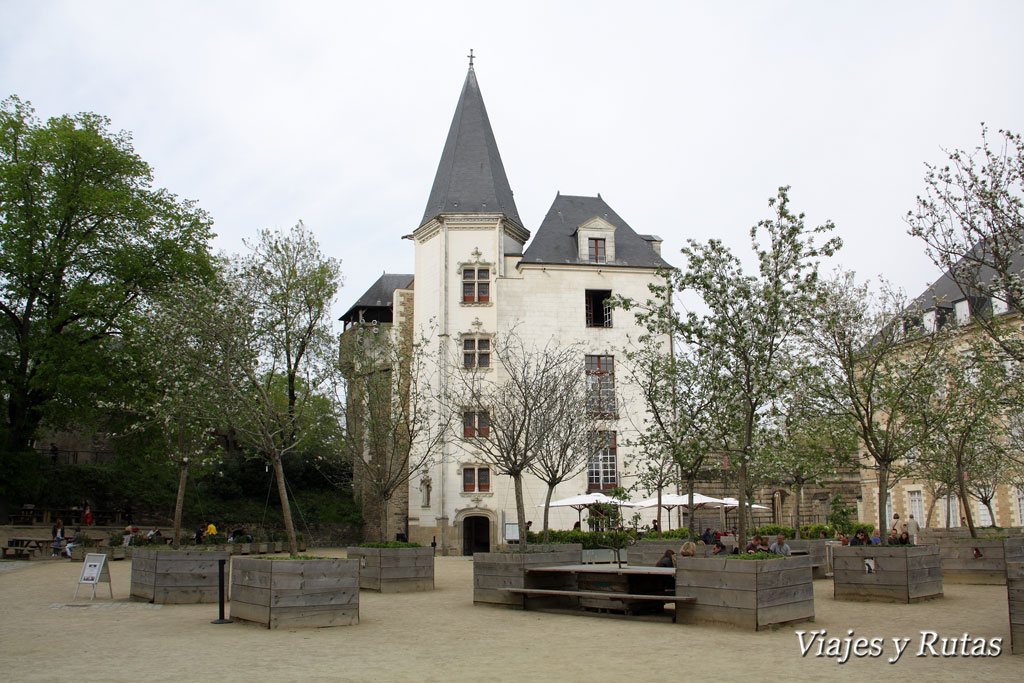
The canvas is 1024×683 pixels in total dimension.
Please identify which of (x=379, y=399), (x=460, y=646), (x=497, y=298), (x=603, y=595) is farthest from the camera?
(x=497, y=298)

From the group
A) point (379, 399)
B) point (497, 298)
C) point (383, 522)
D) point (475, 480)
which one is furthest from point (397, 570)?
point (497, 298)

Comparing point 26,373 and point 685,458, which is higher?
point 26,373

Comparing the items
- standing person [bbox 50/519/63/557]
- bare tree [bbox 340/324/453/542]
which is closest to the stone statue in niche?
bare tree [bbox 340/324/453/542]

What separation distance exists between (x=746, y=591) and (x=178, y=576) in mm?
9561

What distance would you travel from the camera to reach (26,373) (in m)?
29.3

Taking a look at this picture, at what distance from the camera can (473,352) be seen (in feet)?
114

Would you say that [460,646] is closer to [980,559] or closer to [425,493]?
[980,559]

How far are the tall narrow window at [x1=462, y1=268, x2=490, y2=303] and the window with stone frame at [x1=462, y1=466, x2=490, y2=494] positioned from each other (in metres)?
7.11

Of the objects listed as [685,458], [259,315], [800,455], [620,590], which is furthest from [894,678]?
[259,315]

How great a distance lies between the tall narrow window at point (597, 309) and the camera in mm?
36031

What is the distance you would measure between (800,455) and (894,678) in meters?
12.4

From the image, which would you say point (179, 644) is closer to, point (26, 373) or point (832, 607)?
point (832, 607)

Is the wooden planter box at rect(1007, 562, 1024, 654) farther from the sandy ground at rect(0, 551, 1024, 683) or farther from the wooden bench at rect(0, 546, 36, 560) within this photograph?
the wooden bench at rect(0, 546, 36, 560)

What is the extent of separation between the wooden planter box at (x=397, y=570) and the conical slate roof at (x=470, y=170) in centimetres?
2087
